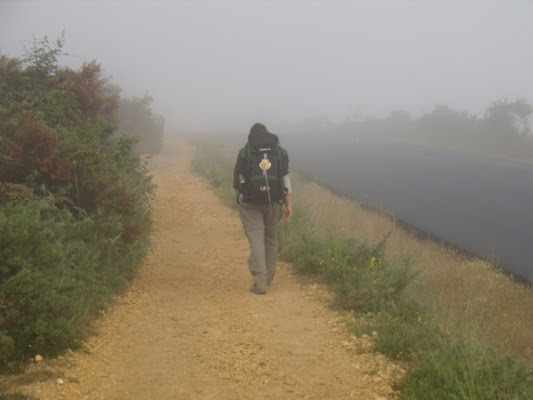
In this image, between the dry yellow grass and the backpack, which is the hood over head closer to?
the backpack

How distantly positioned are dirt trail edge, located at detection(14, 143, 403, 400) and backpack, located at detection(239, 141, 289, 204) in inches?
46.2

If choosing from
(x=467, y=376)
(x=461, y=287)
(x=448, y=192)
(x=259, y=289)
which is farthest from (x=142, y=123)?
(x=467, y=376)

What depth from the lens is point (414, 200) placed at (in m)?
17.7

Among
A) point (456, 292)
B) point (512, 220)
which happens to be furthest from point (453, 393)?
point (512, 220)

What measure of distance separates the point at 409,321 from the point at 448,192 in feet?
45.9

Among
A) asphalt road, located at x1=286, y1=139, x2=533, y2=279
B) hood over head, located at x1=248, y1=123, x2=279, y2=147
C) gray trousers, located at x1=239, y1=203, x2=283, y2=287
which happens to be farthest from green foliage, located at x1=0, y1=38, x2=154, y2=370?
asphalt road, located at x1=286, y1=139, x2=533, y2=279

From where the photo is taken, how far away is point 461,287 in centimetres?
900

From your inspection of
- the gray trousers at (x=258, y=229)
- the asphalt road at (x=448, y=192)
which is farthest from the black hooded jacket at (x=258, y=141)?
the asphalt road at (x=448, y=192)

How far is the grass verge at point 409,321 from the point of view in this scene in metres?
4.22

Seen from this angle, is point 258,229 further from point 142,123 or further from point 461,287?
point 142,123

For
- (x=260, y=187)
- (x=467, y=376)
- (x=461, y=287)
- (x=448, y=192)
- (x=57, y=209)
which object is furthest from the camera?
(x=448, y=192)

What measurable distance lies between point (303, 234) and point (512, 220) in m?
8.05

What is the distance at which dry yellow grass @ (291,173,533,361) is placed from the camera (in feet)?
21.6

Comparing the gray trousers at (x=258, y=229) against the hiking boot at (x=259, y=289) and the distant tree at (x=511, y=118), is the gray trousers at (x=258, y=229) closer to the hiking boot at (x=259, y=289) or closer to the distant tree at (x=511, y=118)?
the hiking boot at (x=259, y=289)
